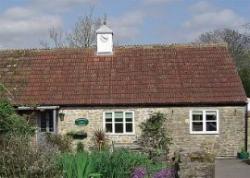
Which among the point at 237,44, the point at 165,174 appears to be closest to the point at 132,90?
the point at 165,174

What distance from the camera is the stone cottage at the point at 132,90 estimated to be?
30062 mm

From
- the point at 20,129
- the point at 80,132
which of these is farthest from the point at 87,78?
the point at 20,129

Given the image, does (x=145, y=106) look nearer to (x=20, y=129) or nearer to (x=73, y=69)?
(x=73, y=69)

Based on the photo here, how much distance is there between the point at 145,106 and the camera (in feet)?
99.4

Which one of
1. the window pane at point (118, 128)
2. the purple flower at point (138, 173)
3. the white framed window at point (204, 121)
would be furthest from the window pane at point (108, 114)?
the purple flower at point (138, 173)

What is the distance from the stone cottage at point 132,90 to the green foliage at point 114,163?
53.7 feet

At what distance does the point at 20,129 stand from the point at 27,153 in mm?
3737

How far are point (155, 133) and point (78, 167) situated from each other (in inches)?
683

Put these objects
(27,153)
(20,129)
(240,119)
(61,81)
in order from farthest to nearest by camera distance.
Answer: (61,81) < (240,119) < (20,129) < (27,153)

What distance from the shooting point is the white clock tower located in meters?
34.0

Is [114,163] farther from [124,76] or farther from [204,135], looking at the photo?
[124,76]

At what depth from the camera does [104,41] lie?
113 feet

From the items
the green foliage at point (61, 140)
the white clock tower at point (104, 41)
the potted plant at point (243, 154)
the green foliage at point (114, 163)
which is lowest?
the potted plant at point (243, 154)

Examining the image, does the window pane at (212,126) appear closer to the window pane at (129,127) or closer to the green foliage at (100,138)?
the window pane at (129,127)
